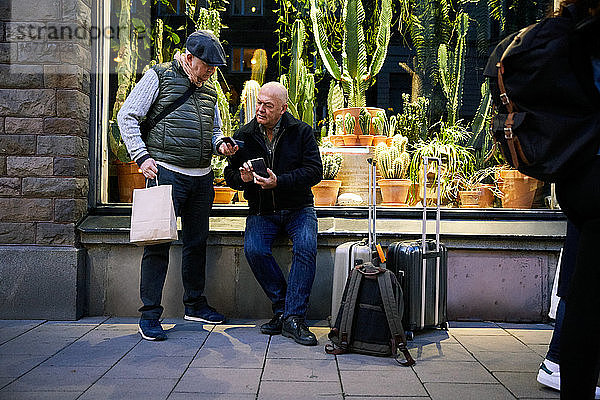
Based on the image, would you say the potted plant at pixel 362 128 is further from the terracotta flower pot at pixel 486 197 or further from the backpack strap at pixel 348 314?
the backpack strap at pixel 348 314

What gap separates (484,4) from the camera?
5.70 m

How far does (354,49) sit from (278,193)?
89.6 inches

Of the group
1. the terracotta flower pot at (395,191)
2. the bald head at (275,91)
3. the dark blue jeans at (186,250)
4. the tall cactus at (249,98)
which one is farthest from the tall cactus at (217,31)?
the terracotta flower pot at (395,191)

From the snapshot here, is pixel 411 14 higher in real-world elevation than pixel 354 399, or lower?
higher

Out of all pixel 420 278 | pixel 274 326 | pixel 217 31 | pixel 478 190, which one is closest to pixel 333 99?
pixel 217 31

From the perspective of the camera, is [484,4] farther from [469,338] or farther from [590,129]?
[590,129]

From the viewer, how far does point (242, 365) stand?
10.8 ft

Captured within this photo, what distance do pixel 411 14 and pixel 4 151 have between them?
12.8 ft

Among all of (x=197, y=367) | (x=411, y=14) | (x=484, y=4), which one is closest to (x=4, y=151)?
(x=197, y=367)

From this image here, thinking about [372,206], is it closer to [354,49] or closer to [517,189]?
[517,189]

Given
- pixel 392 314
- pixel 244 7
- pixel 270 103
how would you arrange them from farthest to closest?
1. pixel 244 7
2. pixel 270 103
3. pixel 392 314

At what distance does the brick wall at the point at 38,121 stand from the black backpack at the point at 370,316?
2207 mm

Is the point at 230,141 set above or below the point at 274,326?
above

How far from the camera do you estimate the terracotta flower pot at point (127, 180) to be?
4984mm
